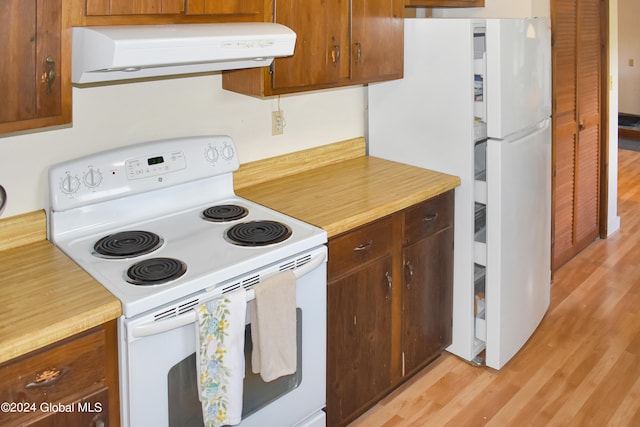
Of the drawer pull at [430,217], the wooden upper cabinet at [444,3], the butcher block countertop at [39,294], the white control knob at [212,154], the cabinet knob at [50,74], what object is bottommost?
the butcher block countertop at [39,294]

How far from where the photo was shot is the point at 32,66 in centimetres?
169

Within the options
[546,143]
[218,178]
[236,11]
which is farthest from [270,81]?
[546,143]

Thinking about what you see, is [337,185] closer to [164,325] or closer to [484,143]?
[484,143]

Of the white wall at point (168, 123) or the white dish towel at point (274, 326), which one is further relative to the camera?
the white wall at point (168, 123)

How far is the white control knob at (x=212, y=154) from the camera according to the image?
7.77 ft

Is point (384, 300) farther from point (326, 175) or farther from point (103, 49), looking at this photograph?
point (103, 49)

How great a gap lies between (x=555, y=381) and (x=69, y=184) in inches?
84.7

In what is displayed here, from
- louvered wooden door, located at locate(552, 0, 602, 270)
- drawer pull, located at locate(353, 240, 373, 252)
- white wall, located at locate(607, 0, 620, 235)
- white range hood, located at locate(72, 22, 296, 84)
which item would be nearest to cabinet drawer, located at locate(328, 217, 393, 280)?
drawer pull, located at locate(353, 240, 373, 252)

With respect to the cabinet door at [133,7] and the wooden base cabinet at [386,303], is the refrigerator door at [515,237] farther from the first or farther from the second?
the cabinet door at [133,7]

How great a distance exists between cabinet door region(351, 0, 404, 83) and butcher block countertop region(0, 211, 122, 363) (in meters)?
1.32

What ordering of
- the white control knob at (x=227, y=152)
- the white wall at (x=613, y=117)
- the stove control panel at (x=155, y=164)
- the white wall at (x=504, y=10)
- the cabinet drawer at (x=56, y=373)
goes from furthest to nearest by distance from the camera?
the white wall at (x=613, y=117) → the white wall at (x=504, y=10) → the white control knob at (x=227, y=152) → the stove control panel at (x=155, y=164) → the cabinet drawer at (x=56, y=373)

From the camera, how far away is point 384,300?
2.51 meters

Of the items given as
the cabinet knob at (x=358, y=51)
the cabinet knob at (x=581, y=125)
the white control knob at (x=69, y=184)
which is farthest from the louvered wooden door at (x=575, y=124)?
the white control knob at (x=69, y=184)

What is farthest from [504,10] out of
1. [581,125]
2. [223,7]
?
[223,7]
